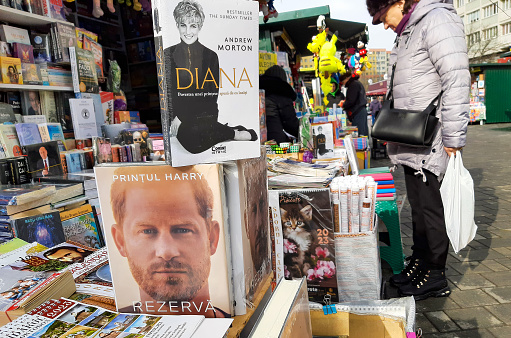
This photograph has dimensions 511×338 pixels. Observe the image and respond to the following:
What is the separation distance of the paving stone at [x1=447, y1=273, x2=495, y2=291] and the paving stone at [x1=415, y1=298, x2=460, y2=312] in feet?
0.75

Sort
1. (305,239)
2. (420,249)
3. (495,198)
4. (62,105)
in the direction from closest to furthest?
1. (305,239)
2. (420,249)
3. (62,105)
4. (495,198)

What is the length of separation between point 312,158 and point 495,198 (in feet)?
10.2

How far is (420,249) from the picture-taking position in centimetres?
253

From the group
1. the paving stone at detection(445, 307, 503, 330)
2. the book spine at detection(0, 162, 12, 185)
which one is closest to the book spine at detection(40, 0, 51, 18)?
the book spine at detection(0, 162, 12, 185)

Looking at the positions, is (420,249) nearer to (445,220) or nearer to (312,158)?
(445,220)

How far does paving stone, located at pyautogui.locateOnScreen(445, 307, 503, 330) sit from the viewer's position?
2.11 meters

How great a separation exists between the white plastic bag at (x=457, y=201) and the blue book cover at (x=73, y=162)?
2535 millimetres

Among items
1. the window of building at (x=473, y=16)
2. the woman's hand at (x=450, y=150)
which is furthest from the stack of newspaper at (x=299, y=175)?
the window of building at (x=473, y=16)

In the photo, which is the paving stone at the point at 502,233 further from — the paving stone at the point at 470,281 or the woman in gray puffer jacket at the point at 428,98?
the woman in gray puffer jacket at the point at 428,98

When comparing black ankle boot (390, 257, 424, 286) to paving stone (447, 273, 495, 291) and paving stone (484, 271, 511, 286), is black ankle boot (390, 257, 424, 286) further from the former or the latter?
paving stone (484, 271, 511, 286)

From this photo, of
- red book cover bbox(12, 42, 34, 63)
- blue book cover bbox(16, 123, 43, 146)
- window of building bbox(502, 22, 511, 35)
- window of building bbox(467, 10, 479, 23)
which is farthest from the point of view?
window of building bbox(467, 10, 479, 23)

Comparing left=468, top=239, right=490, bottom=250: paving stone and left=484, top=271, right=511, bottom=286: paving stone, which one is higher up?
left=468, top=239, right=490, bottom=250: paving stone

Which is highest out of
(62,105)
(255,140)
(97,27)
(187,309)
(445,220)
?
(97,27)

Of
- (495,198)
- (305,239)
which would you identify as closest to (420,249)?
(305,239)
